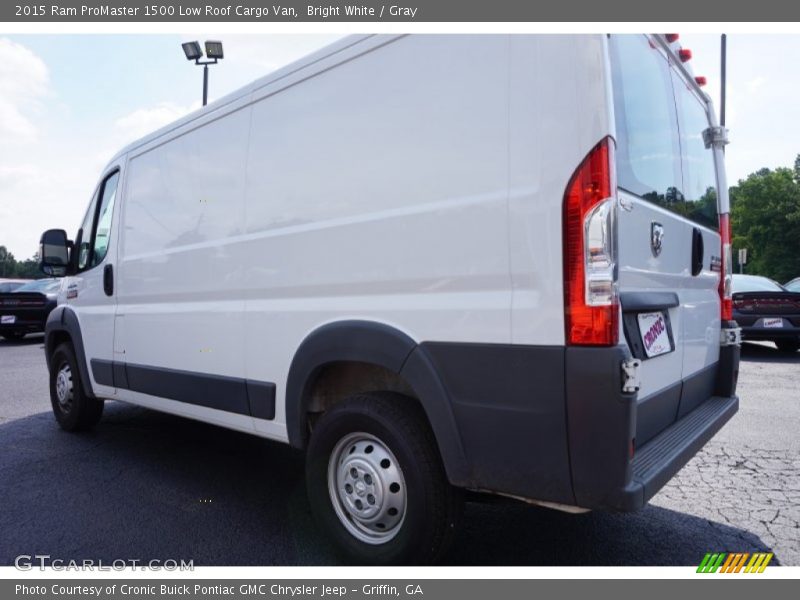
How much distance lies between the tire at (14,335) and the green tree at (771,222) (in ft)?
177

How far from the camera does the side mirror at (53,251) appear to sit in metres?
4.99

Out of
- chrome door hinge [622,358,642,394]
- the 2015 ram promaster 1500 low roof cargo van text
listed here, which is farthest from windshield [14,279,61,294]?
chrome door hinge [622,358,642,394]

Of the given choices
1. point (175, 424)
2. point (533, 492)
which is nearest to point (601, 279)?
point (533, 492)

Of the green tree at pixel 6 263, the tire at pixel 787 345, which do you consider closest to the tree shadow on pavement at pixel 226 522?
the tire at pixel 787 345

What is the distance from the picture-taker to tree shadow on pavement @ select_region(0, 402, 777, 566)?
9.20ft

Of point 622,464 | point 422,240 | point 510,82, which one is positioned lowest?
point 622,464

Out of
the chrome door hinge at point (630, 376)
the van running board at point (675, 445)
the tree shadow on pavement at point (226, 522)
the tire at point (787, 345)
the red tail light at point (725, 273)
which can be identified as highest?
the red tail light at point (725, 273)

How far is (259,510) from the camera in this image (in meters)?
3.37

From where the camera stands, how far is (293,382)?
2.88 metres

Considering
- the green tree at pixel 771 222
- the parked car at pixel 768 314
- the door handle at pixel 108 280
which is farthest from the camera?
the green tree at pixel 771 222

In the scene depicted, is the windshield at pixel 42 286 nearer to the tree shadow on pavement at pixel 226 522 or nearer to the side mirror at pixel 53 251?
the side mirror at pixel 53 251

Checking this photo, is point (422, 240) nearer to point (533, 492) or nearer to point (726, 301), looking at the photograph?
point (533, 492)

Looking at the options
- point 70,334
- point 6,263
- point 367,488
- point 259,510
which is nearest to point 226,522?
point 259,510

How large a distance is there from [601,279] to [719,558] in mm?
1635
